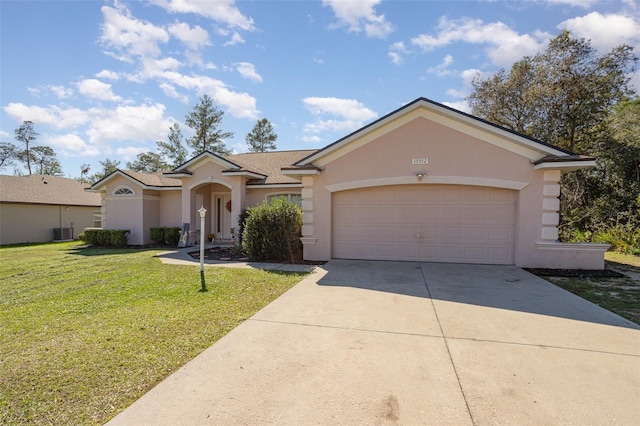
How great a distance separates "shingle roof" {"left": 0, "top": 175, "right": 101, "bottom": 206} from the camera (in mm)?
19141

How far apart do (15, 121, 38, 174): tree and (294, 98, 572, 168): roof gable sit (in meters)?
50.3

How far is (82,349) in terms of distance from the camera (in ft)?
13.0

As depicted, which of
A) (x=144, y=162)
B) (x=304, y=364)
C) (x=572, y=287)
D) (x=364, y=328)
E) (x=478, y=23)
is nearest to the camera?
(x=304, y=364)

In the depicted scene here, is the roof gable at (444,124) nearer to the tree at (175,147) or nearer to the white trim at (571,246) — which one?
the white trim at (571,246)

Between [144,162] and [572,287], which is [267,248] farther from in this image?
[144,162]

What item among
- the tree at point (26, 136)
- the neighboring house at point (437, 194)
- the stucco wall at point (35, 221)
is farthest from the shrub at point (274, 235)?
the tree at point (26, 136)

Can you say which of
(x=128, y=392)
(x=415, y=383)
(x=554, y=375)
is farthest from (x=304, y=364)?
(x=554, y=375)

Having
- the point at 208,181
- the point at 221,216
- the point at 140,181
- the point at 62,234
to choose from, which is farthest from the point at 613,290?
the point at 62,234

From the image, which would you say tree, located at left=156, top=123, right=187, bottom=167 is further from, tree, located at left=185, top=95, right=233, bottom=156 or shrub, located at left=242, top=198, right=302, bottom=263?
shrub, located at left=242, top=198, right=302, bottom=263

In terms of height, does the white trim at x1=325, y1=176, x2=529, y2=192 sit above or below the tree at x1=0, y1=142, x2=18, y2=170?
below

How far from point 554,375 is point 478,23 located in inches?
451

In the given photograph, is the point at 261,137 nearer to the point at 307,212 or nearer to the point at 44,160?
the point at 307,212

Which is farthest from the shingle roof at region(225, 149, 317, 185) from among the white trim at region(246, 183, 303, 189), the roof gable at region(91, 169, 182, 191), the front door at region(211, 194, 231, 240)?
the roof gable at region(91, 169, 182, 191)

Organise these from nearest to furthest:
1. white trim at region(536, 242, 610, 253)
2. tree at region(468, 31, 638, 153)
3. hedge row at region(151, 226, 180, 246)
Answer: white trim at region(536, 242, 610, 253), hedge row at region(151, 226, 180, 246), tree at region(468, 31, 638, 153)
